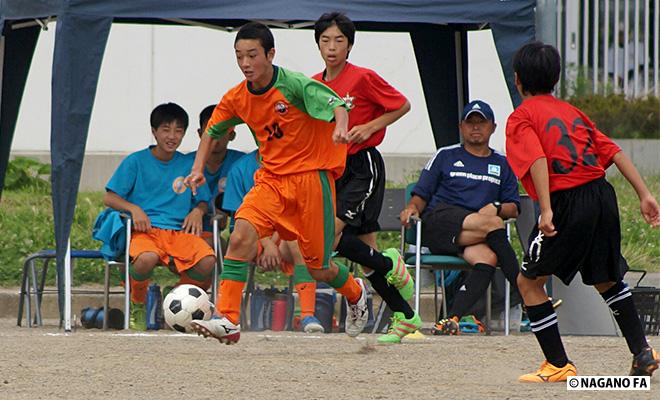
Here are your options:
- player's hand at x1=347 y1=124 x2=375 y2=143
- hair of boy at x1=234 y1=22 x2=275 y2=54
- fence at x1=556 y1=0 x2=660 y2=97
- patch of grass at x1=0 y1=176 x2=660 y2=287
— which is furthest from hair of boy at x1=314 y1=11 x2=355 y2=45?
fence at x1=556 y1=0 x2=660 y2=97

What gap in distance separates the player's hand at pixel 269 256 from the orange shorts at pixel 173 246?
14.0 inches

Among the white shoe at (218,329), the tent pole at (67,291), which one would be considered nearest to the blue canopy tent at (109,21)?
the tent pole at (67,291)

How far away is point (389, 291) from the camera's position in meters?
9.10

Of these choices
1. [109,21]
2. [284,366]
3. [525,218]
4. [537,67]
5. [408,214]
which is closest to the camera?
[537,67]

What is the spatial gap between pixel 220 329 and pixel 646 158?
10918mm

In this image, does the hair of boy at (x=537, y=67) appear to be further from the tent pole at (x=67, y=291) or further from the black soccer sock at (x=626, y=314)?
the tent pole at (x=67, y=291)

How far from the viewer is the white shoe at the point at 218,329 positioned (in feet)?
25.3

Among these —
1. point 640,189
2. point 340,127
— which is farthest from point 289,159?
point 640,189

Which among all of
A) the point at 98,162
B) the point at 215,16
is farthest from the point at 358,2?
the point at 98,162

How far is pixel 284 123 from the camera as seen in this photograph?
817cm

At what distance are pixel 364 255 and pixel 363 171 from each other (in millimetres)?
555

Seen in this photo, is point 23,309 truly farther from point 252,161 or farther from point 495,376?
point 495,376

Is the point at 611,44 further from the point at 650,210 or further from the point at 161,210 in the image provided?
the point at 650,210

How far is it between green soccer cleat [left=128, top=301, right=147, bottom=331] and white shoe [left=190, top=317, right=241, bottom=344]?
2.75m
